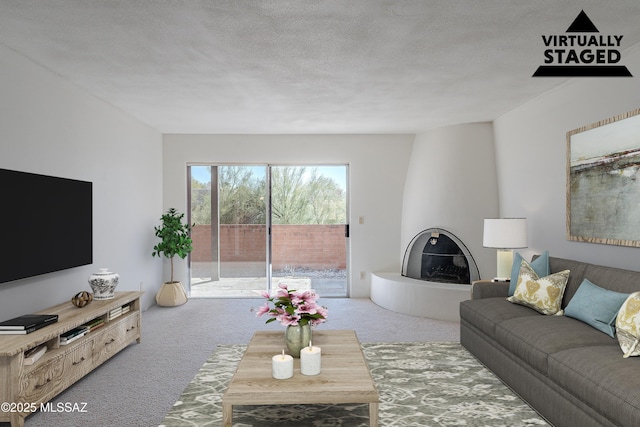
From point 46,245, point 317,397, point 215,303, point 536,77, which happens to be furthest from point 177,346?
point 536,77

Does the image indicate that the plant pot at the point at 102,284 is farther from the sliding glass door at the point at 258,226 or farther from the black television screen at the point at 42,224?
the sliding glass door at the point at 258,226

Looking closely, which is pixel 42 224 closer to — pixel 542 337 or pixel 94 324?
pixel 94 324

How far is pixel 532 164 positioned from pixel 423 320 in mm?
2093

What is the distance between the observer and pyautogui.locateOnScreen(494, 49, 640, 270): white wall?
3.18 meters

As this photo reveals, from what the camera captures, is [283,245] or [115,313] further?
[283,245]

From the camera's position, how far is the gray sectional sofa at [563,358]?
1956 mm

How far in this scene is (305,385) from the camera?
7.12ft

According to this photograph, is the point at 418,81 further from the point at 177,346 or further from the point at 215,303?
the point at 215,303

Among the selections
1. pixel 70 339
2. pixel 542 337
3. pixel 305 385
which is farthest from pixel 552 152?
pixel 70 339

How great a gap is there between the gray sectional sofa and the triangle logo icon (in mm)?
1600

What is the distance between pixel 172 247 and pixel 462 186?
3829 mm

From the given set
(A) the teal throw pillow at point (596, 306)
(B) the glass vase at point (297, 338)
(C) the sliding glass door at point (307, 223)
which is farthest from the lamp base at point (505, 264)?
(B) the glass vase at point (297, 338)

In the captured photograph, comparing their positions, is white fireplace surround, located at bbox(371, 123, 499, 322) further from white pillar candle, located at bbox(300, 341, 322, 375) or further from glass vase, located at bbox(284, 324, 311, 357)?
white pillar candle, located at bbox(300, 341, 322, 375)

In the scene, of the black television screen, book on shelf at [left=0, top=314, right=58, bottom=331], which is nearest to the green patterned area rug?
book on shelf at [left=0, top=314, right=58, bottom=331]
